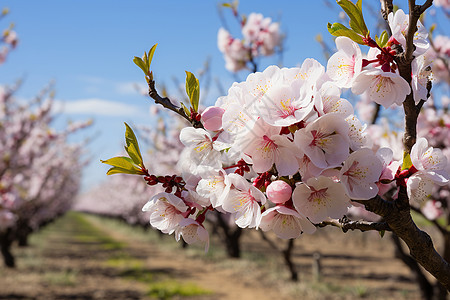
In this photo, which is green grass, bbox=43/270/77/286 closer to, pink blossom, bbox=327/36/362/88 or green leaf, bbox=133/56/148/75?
green leaf, bbox=133/56/148/75

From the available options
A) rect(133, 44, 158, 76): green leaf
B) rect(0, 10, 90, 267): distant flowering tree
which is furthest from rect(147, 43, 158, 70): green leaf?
rect(0, 10, 90, 267): distant flowering tree

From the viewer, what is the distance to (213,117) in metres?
1.07

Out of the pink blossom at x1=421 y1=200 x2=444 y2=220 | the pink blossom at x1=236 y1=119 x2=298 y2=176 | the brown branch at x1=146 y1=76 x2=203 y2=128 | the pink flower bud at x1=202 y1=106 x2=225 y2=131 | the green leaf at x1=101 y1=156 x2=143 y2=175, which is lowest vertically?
the green leaf at x1=101 y1=156 x2=143 y2=175

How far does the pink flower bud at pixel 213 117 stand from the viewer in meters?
1.07

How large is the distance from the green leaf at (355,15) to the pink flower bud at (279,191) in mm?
471

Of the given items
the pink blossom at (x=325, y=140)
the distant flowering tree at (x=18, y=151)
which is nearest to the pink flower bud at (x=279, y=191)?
the pink blossom at (x=325, y=140)

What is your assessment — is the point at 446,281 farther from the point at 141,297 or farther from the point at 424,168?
the point at 141,297

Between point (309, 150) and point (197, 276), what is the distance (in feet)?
29.5

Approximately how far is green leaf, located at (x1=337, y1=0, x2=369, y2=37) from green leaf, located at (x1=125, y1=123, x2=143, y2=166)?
2.25 ft

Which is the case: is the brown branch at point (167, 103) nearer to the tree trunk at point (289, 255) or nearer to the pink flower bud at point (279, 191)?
the pink flower bud at point (279, 191)

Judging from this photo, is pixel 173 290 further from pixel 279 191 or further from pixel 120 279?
pixel 279 191

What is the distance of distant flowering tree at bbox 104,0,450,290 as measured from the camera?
3.10 ft

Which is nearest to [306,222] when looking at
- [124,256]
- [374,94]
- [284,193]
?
[284,193]

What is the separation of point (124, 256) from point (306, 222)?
41.8 feet
